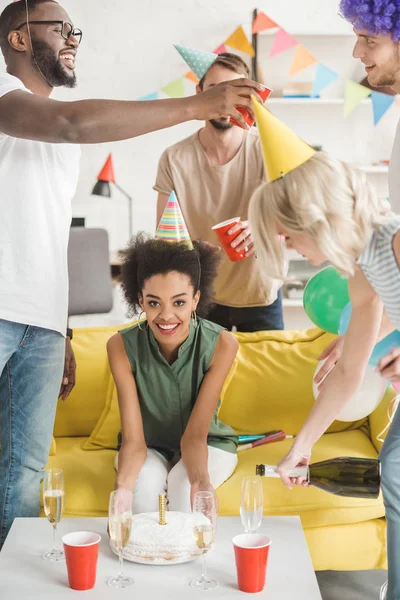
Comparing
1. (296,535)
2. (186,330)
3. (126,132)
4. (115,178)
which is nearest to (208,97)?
(126,132)

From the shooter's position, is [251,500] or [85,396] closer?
[251,500]

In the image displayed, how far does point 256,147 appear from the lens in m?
2.87

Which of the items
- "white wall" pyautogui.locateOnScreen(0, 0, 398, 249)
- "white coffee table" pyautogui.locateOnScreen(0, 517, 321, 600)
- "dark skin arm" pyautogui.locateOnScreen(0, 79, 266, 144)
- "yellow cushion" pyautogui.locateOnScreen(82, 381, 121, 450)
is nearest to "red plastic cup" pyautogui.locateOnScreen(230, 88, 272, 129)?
"dark skin arm" pyautogui.locateOnScreen(0, 79, 266, 144)

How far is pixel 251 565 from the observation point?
5.00 feet

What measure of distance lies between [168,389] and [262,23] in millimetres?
3190

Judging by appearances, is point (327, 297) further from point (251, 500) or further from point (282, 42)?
point (282, 42)

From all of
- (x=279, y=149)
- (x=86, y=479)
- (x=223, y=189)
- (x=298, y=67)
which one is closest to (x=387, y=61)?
(x=279, y=149)

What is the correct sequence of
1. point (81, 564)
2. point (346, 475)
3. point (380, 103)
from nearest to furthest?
point (81, 564) → point (346, 475) → point (380, 103)

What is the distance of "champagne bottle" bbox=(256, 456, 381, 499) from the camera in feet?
5.94

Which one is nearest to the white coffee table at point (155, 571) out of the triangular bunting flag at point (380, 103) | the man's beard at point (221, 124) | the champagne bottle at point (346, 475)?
the champagne bottle at point (346, 475)

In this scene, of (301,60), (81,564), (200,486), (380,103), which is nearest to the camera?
(81,564)

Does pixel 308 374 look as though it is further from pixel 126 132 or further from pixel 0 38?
pixel 0 38

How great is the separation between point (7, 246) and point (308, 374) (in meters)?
1.28

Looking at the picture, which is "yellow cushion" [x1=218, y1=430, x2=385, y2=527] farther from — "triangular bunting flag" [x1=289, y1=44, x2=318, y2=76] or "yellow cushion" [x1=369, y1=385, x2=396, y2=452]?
"triangular bunting flag" [x1=289, y1=44, x2=318, y2=76]
